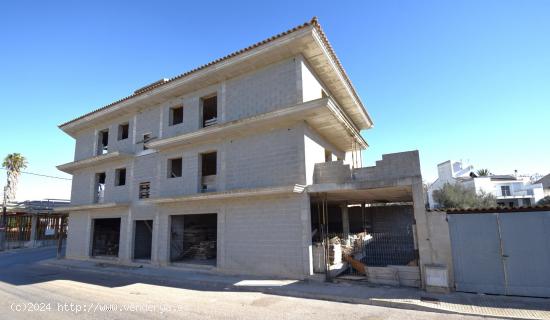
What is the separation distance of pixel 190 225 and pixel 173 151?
4.95 metres

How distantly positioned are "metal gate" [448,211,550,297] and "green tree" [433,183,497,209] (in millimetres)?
33034

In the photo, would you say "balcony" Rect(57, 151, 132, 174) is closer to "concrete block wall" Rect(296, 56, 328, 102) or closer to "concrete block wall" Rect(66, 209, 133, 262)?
"concrete block wall" Rect(66, 209, 133, 262)

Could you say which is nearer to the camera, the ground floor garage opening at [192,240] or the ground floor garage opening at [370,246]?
the ground floor garage opening at [370,246]

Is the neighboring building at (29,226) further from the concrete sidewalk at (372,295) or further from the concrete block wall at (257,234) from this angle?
the concrete sidewalk at (372,295)

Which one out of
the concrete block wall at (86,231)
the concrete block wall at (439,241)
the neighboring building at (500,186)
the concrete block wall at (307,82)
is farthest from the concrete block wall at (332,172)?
the neighboring building at (500,186)

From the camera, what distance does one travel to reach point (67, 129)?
2142 cm

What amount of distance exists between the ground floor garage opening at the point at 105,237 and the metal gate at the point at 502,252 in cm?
2011

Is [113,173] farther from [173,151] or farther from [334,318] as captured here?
[334,318]

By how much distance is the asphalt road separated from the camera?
7324mm

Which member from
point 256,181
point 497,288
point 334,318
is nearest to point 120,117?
point 256,181

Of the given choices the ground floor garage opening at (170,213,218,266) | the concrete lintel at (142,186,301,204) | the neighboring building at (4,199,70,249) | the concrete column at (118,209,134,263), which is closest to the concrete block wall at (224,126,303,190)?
the concrete lintel at (142,186,301,204)

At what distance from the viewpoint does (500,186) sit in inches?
1770

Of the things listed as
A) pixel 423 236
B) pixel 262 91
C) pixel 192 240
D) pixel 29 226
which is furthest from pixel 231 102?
pixel 29 226

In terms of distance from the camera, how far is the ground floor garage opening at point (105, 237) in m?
19.8
